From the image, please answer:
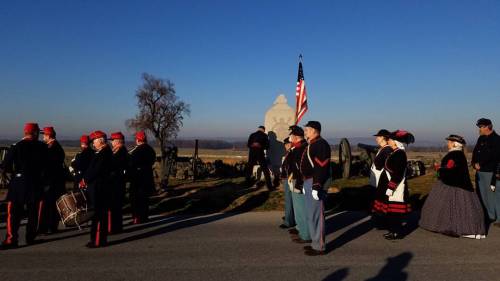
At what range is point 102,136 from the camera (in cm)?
667

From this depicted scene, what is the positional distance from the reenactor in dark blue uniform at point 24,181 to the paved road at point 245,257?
0.35 m

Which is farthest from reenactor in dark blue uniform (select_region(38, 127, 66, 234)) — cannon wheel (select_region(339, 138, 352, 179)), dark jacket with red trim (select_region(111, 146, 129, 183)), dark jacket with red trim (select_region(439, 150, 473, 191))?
cannon wheel (select_region(339, 138, 352, 179))

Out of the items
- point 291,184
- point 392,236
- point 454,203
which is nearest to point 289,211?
point 291,184

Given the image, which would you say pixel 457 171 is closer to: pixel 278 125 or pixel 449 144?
pixel 449 144

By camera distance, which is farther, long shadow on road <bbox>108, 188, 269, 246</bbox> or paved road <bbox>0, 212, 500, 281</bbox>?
long shadow on road <bbox>108, 188, 269, 246</bbox>

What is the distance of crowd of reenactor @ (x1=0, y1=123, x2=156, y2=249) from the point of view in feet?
21.2

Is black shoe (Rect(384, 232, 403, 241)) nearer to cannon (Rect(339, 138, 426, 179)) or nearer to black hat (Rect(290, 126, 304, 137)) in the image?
black hat (Rect(290, 126, 304, 137))

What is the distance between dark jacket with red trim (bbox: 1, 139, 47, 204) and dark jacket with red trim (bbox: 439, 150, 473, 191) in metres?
6.50

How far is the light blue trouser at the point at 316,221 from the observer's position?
6098mm

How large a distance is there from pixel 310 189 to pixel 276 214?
306 centimetres

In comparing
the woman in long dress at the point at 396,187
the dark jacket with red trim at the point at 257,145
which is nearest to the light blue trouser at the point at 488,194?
the woman in long dress at the point at 396,187

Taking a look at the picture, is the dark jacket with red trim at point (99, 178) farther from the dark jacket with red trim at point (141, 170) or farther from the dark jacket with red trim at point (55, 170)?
the dark jacket with red trim at point (141, 170)

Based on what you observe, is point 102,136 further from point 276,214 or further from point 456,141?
point 456,141

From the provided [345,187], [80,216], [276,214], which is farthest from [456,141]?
[80,216]
